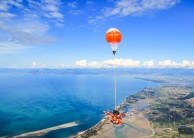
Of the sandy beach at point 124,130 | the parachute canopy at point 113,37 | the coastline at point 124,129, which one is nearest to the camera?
Result: the parachute canopy at point 113,37

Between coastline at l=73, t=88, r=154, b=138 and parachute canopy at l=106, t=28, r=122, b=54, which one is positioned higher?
parachute canopy at l=106, t=28, r=122, b=54

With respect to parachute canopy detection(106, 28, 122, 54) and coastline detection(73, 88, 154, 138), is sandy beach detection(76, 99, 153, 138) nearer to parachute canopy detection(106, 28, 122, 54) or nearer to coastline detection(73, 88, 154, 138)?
coastline detection(73, 88, 154, 138)

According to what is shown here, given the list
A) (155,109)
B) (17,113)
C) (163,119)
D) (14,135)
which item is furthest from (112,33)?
(155,109)

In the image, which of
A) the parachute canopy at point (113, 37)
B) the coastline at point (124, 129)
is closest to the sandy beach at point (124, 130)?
the coastline at point (124, 129)

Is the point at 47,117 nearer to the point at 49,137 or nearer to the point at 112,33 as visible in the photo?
the point at 49,137

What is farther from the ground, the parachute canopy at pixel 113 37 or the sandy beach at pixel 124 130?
the parachute canopy at pixel 113 37

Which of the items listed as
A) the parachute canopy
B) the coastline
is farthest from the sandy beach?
the parachute canopy

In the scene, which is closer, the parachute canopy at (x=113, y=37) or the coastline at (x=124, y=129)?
the parachute canopy at (x=113, y=37)

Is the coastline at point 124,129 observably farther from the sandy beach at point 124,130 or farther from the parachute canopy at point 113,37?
the parachute canopy at point 113,37

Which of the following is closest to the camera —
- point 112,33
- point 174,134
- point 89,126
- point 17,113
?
point 112,33
